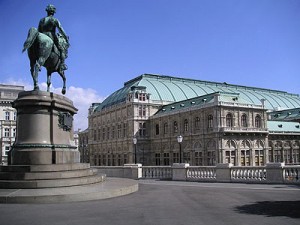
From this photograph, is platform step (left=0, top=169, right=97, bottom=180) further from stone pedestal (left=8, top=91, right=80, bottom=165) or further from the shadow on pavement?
the shadow on pavement

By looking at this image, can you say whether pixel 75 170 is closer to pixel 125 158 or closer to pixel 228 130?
pixel 228 130

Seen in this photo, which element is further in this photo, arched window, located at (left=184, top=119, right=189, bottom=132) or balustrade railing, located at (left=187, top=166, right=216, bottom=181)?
arched window, located at (left=184, top=119, right=189, bottom=132)

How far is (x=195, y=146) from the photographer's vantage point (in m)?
66.4

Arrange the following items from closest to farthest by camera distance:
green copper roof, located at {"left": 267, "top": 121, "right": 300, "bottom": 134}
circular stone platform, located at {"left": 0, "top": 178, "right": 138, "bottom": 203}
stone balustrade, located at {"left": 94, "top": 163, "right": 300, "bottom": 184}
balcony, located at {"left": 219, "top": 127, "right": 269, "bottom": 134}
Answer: circular stone platform, located at {"left": 0, "top": 178, "right": 138, "bottom": 203} < stone balustrade, located at {"left": 94, "top": 163, "right": 300, "bottom": 184} < balcony, located at {"left": 219, "top": 127, "right": 269, "bottom": 134} < green copper roof, located at {"left": 267, "top": 121, "right": 300, "bottom": 134}

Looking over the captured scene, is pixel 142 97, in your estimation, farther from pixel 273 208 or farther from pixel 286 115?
pixel 273 208

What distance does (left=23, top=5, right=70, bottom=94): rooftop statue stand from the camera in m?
17.9

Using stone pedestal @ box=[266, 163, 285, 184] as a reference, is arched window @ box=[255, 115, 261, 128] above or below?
above

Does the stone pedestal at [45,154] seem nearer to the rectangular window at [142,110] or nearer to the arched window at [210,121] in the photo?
the arched window at [210,121]

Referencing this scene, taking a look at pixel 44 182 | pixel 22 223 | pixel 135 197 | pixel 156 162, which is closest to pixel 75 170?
pixel 44 182

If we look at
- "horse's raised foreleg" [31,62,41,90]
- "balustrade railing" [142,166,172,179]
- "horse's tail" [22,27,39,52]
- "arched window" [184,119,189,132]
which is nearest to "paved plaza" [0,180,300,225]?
"horse's raised foreleg" [31,62,41,90]

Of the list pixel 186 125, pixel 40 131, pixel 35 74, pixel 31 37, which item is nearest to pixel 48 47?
pixel 31 37

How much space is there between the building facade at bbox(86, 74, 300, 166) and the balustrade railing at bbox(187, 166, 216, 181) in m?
20.2

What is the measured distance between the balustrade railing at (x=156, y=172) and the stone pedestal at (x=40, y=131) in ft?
46.0

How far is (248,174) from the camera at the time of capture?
2484 centimetres
